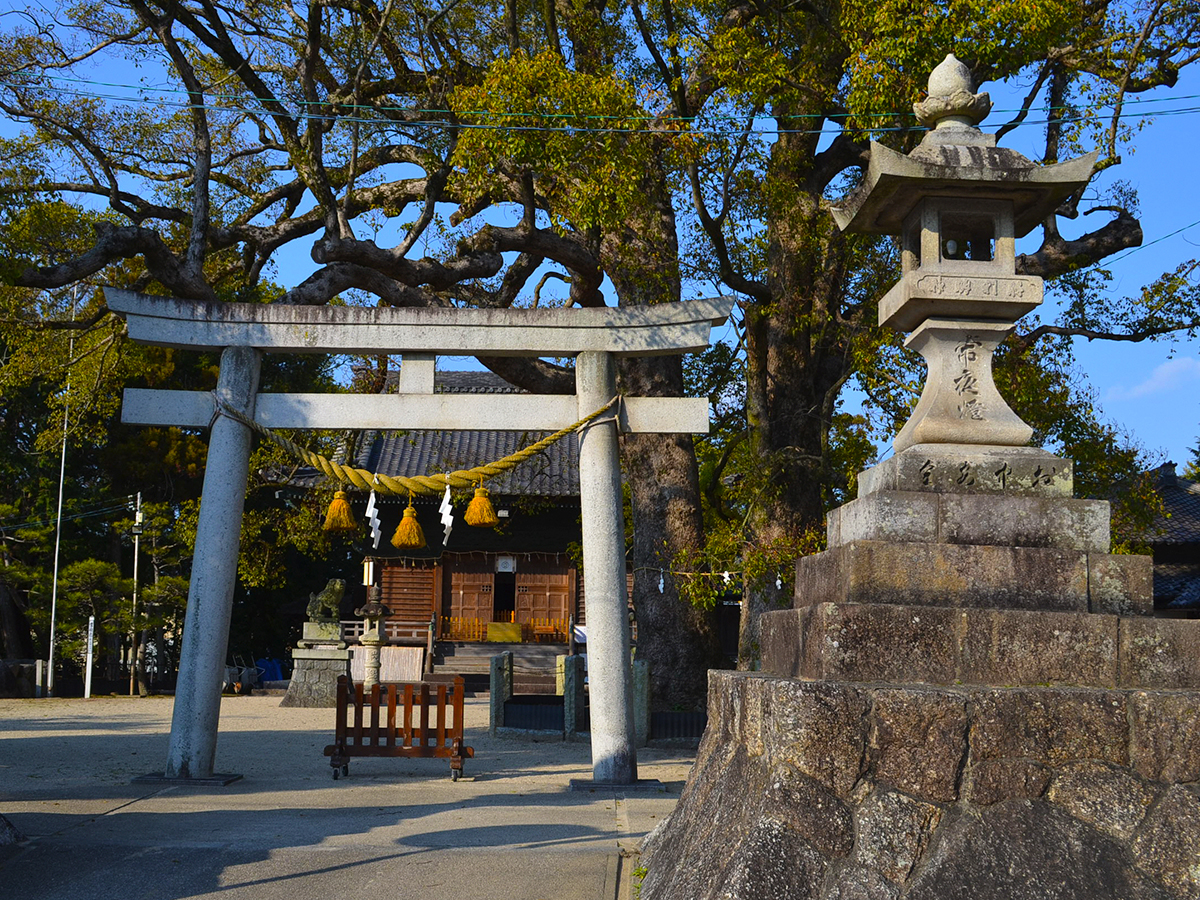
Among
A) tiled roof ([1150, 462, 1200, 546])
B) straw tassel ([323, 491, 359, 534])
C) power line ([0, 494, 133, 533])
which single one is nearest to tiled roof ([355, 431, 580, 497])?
power line ([0, 494, 133, 533])

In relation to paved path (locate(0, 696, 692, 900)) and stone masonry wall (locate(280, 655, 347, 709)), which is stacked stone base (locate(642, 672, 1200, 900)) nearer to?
paved path (locate(0, 696, 692, 900))

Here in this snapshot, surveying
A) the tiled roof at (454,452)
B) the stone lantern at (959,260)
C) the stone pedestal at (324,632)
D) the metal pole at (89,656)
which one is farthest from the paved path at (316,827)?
the tiled roof at (454,452)

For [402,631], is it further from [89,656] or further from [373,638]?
[89,656]

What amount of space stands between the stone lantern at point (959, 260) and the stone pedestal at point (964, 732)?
0.50 metres

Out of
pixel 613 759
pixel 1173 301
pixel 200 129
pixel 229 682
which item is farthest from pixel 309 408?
pixel 229 682

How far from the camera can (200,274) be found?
10391 mm

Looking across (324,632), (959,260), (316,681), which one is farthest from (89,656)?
(959,260)

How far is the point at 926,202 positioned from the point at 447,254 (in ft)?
30.5

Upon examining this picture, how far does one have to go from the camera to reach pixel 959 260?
547 centimetres

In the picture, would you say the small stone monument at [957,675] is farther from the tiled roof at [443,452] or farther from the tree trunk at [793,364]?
the tiled roof at [443,452]

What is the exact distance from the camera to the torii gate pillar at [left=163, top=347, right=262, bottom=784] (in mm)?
8758

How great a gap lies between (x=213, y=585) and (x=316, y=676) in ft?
36.8

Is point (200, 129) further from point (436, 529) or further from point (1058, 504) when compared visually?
point (436, 529)

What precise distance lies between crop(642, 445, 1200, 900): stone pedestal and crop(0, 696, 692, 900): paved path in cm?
141
